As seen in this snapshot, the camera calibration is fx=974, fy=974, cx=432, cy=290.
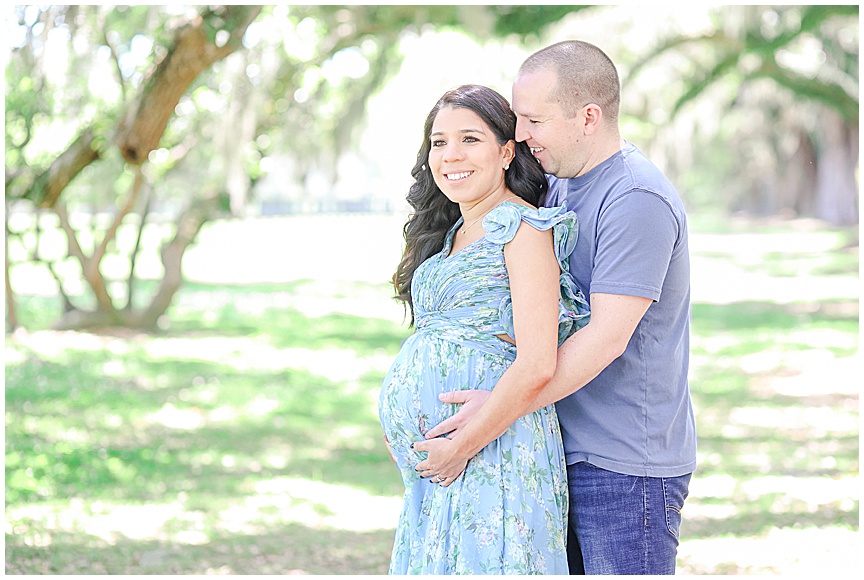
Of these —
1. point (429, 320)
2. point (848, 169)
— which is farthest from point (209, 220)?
point (848, 169)

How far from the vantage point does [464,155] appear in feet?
8.48

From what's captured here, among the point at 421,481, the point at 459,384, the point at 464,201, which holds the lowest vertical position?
the point at 421,481

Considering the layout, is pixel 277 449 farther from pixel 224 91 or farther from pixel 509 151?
pixel 509 151

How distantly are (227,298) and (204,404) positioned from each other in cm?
988

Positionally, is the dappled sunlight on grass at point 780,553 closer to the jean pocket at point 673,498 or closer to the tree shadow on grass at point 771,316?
the jean pocket at point 673,498

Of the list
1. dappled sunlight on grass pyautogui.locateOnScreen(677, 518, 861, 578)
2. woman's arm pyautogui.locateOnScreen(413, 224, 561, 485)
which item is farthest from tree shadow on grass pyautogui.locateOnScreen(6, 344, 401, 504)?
woman's arm pyautogui.locateOnScreen(413, 224, 561, 485)

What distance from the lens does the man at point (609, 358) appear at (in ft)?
8.05

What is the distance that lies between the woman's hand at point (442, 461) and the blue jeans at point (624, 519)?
12.8 inches

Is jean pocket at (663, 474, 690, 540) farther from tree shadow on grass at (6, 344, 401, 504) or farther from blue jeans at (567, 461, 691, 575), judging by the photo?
tree shadow on grass at (6, 344, 401, 504)

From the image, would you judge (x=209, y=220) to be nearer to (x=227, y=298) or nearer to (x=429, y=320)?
(x=227, y=298)

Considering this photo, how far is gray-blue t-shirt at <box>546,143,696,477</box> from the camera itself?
246 centimetres

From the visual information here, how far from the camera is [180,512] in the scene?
234 inches

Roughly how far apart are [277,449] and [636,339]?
5631 mm

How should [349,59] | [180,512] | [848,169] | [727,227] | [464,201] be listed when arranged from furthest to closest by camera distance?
[727,227] → [848,169] → [349,59] → [180,512] → [464,201]
